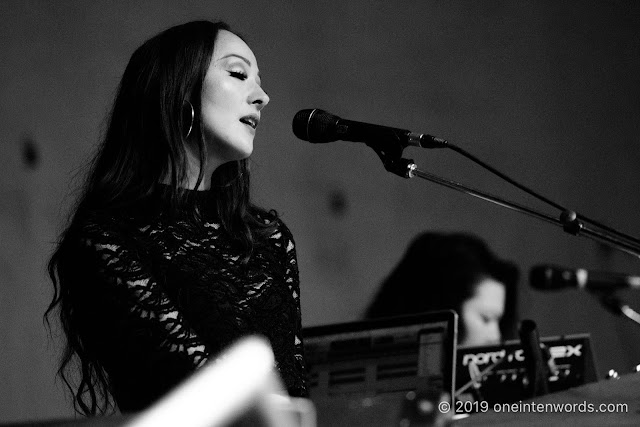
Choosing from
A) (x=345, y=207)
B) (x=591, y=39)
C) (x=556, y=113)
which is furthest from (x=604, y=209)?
(x=345, y=207)

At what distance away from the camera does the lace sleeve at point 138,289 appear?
1567 millimetres

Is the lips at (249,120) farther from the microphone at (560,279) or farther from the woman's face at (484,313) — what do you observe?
the woman's face at (484,313)

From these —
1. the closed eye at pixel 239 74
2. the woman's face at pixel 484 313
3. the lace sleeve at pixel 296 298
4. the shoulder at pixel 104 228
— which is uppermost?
the closed eye at pixel 239 74

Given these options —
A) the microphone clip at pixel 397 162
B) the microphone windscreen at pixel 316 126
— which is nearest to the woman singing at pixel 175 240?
the microphone windscreen at pixel 316 126

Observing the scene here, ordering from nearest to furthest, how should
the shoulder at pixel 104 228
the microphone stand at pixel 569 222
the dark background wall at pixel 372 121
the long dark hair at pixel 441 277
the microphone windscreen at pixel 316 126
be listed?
the microphone stand at pixel 569 222 < the microphone windscreen at pixel 316 126 < the shoulder at pixel 104 228 < the dark background wall at pixel 372 121 < the long dark hair at pixel 441 277

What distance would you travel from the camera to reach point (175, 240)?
5.78ft

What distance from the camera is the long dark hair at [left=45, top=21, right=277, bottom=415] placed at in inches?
70.5

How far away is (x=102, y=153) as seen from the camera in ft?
6.37

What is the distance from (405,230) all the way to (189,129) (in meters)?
1.61

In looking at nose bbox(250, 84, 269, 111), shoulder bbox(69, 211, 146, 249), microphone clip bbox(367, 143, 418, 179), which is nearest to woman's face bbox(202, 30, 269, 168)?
nose bbox(250, 84, 269, 111)

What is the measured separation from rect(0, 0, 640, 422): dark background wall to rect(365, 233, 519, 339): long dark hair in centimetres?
6

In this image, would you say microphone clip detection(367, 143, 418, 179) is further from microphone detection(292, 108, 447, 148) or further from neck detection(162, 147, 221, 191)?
neck detection(162, 147, 221, 191)

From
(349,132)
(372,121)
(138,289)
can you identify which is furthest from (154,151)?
(372,121)

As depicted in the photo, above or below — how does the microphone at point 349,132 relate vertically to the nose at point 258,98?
below
